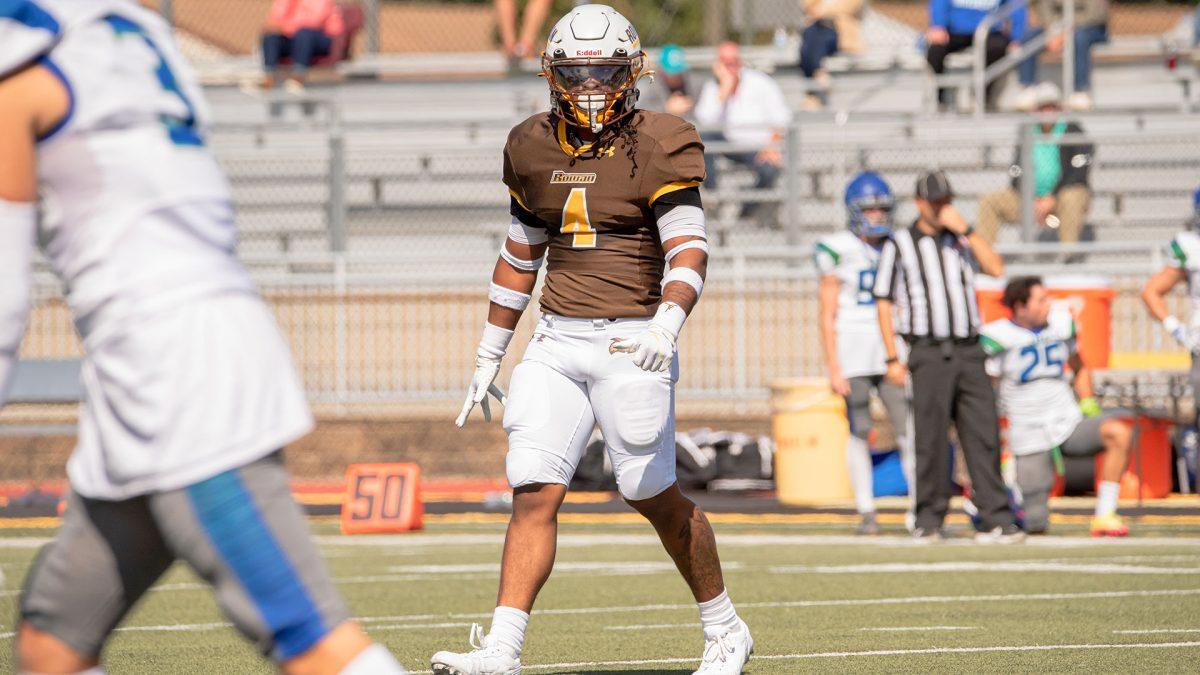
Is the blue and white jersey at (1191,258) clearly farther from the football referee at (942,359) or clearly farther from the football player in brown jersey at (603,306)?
the football player in brown jersey at (603,306)

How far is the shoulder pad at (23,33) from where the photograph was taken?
3.04m

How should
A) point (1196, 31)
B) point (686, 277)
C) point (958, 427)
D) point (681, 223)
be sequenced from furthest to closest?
point (1196, 31) < point (958, 427) < point (681, 223) < point (686, 277)

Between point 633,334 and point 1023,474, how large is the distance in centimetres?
581

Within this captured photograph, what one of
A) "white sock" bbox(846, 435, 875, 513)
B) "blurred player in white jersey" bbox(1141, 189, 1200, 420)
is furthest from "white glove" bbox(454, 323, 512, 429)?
"blurred player in white jersey" bbox(1141, 189, 1200, 420)

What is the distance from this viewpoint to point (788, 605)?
763 centimetres

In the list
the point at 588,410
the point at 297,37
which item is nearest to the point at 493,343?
the point at 588,410

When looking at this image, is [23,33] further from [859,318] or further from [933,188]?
[859,318]

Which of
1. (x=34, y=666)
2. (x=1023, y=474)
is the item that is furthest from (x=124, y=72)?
(x=1023, y=474)

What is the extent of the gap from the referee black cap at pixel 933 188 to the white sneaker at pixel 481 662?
580cm

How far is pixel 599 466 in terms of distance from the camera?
14188 mm

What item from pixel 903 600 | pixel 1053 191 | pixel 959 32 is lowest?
pixel 903 600

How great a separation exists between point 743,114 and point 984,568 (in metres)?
9.27

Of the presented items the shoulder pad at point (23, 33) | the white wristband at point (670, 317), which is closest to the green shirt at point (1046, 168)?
the white wristband at point (670, 317)

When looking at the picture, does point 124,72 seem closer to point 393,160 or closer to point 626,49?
point 626,49
